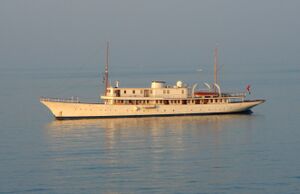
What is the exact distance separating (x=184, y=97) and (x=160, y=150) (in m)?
23.4

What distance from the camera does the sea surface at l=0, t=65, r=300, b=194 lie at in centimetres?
3881

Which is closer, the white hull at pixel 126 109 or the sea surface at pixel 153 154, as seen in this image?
the sea surface at pixel 153 154

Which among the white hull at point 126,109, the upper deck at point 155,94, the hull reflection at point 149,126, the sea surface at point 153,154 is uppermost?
the upper deck at point 155,94

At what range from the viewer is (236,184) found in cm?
3869

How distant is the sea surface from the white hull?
1237mm

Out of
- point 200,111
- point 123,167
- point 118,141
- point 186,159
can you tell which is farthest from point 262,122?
point 123,167

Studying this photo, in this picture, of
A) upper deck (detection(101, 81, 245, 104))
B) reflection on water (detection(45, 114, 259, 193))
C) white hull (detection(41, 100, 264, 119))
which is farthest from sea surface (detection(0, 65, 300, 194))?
upper deck (detection(101, 81, 245, 104))

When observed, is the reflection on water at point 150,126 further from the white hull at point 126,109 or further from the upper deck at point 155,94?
the upper deck at point 155,94

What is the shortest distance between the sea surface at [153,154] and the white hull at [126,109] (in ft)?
4.06

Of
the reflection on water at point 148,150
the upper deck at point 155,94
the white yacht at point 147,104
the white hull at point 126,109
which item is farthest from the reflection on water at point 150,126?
the upper deck at point 155,94

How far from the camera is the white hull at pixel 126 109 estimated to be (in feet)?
234

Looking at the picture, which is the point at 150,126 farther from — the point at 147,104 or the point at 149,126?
the point at 147,104

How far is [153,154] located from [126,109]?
2369 cm

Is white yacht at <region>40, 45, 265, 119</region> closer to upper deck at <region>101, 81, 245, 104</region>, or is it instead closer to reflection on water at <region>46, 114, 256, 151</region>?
upper deck at <region>101, 81, 245, 104</region>
